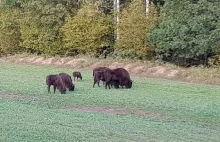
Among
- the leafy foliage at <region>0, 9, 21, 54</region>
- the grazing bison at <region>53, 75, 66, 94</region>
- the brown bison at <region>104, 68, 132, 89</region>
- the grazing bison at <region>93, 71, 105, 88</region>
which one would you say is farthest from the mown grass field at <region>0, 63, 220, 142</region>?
the leafy foliage at <region>0, 9, 21, 54</region>

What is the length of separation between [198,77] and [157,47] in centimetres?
666

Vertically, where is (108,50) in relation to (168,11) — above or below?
below

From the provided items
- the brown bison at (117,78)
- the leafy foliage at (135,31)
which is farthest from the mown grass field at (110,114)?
the leafy foliage at (135,31)

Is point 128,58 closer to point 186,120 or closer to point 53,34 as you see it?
point 53,34

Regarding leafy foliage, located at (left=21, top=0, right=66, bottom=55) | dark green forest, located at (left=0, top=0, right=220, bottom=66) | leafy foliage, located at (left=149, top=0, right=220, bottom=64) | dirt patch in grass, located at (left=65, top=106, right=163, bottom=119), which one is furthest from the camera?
leafy foliage, located at (left=21, top=0, right=66, bottom=55)

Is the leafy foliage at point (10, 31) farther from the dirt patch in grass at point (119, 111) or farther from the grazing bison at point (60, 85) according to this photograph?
the dirt patch in grass at point (119, 111)

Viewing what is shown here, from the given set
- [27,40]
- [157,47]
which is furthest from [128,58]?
[27,40]

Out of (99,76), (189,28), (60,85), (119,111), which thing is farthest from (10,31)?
(119,111)

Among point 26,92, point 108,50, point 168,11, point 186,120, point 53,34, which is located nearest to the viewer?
point 186,120

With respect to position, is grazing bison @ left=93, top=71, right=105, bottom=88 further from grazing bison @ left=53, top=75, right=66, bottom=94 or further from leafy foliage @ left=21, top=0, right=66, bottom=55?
leafy foliage @ left=21, top=0, right=66, bottom=55

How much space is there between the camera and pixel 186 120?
592 inches

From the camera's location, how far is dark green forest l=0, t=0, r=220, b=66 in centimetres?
3134

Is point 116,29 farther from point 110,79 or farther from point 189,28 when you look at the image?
point 110,79

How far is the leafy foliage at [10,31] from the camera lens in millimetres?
48500
